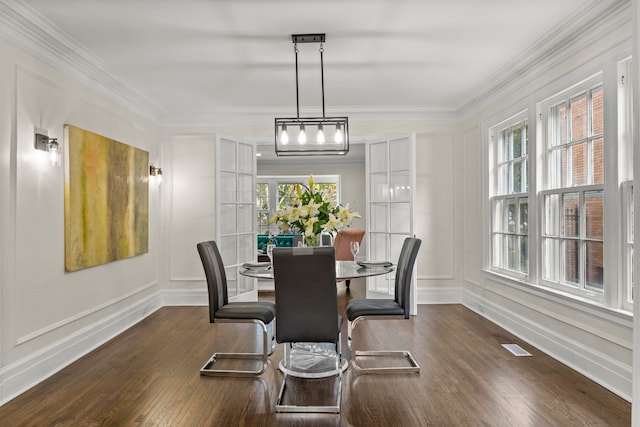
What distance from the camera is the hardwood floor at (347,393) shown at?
246 cm

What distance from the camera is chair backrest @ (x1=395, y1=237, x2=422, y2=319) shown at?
3.31m

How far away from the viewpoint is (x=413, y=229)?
501cm

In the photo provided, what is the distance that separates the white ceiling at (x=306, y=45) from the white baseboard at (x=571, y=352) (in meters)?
2.36

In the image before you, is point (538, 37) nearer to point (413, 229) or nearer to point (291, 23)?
point (291, 23)

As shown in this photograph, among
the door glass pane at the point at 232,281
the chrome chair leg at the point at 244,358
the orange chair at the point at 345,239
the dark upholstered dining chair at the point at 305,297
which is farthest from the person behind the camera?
the orange chair at the point at 345,239

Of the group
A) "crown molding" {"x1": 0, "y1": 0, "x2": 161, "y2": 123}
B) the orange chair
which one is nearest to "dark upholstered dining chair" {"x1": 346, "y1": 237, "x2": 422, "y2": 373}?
"crown molding" {"x1": 0, "y1": 0, "x2": 161, "y2": 123}

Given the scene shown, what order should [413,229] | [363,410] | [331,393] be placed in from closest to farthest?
1. [363,410]
2. [331,393]
3. [413,229]

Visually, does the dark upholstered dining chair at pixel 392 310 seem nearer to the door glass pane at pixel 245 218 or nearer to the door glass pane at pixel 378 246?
the door glass pane at pixel 378 246

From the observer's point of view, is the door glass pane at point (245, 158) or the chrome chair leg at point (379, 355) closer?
the chrome chair leg at point (379, 355)

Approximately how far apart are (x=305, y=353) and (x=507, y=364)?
1.62m

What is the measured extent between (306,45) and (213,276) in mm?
2042

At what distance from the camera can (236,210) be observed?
5359 mm

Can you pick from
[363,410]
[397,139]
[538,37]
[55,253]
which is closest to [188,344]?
[55,253]

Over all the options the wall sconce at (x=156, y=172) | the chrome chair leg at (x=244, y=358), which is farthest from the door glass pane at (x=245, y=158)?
the chrome chair leg at (x=244, y=358)
